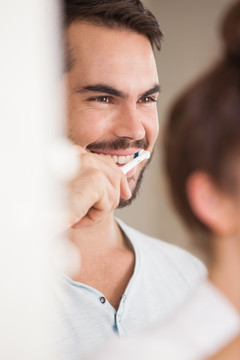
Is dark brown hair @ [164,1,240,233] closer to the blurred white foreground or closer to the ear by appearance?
the ear

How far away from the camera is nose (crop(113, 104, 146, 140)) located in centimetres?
61

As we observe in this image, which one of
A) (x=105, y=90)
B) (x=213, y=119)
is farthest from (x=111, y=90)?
(x=213, y=119)

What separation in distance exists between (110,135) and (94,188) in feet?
0.51

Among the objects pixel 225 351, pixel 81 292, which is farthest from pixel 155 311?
pixel 225 351

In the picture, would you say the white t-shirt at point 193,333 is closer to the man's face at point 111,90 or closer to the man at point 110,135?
the man at point 110,135

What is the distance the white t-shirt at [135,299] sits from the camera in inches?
21.5

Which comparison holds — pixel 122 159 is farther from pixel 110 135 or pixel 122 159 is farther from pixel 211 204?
pixel 211 204

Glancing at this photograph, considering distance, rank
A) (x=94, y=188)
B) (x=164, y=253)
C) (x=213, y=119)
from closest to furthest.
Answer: (x=213, y=119) < (x=94, y=188) < (x=164, y=253)

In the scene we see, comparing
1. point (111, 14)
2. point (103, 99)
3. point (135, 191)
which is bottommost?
point (135, 191)

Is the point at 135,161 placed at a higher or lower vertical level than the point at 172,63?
lower

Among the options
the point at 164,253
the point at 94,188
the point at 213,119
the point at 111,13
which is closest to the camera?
the point at 213,119

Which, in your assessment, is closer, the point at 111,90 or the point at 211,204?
the point at 211,204

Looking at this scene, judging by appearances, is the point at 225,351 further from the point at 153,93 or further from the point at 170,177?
the point at 153,93

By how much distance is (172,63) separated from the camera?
67cm
